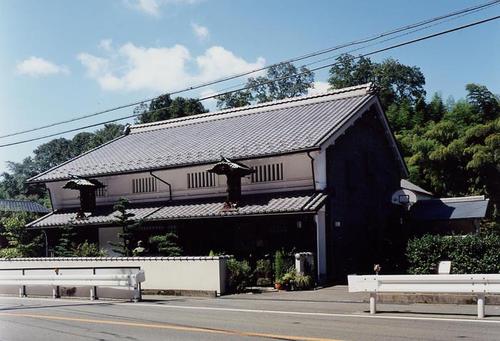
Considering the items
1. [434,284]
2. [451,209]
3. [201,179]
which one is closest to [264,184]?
[201,179]

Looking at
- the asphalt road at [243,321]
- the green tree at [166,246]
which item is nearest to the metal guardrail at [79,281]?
the asphalt road at [243,321]

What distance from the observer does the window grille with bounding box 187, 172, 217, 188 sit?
2634 cm

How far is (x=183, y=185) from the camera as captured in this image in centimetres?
2738

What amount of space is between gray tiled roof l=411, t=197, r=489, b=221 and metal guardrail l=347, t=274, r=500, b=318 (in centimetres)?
1520

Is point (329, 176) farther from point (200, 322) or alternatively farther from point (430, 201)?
point (200, 322)

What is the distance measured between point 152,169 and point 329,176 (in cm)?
920

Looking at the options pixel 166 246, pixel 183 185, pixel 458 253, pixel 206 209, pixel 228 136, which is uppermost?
pixel 228 136

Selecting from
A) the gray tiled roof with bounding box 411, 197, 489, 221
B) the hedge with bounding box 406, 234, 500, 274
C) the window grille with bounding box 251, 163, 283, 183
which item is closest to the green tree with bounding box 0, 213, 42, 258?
the window grille with bounding box 251, 163, 283, 183

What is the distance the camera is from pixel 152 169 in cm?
2786

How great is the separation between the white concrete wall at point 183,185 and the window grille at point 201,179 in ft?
0.60

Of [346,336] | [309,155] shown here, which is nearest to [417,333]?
[346,336]

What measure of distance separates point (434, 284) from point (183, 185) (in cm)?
1670

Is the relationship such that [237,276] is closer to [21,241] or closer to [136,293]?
[136,293]

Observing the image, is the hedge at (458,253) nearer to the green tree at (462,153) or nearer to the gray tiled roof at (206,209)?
the gray tiled roof at (206,209)
